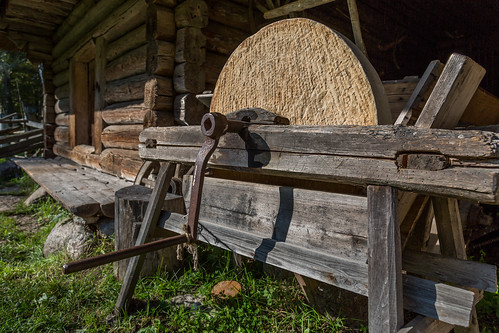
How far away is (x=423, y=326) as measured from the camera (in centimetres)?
104

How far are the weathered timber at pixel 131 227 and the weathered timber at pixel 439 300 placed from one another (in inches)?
70.8

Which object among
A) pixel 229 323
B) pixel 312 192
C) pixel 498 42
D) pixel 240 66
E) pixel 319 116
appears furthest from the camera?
pixel 498 42

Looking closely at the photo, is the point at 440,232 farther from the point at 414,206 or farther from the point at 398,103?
the point at 398,103

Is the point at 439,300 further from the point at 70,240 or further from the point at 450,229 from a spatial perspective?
the point at 70,240

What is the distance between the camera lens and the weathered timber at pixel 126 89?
391 centimetres

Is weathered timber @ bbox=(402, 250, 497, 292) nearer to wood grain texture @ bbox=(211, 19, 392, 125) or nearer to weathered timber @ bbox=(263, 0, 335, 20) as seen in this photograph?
wood grain texture @ bbox=(211, 19, 392, 125)

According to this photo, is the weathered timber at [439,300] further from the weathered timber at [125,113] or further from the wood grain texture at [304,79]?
the weathered timber at [125,113]

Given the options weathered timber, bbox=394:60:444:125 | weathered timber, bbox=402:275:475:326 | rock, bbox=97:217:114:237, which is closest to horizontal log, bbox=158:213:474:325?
weathered timber, bbox=402:275:475:326

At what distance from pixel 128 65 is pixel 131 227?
8.00 feet

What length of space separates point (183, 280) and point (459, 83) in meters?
2.19

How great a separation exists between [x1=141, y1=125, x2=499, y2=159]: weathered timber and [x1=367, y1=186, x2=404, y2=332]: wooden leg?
0.44ft

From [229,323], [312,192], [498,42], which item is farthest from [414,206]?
[498,42]

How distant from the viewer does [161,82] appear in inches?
135

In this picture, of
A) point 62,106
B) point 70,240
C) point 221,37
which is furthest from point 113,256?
point 62,106
